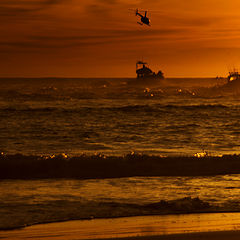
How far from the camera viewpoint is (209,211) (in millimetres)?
11078

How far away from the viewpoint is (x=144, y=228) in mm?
9812

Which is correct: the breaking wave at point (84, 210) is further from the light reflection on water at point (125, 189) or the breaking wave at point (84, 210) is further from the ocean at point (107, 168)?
the light reflection on water at point (125, 189)

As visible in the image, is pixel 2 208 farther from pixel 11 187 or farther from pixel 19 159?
pixel 19 159

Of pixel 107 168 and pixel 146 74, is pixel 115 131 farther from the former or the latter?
pixel 146 74

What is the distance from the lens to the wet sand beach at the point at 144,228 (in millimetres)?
9195

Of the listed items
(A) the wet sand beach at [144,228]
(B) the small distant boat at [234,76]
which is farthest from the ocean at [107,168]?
(B) the small distant boat at [234,76]

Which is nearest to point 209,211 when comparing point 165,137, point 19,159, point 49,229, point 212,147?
point 49,229

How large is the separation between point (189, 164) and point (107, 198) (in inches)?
270

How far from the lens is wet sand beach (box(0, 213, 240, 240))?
362 inches

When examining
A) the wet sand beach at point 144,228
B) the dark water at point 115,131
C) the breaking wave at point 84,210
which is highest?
the dark water at point 115,131

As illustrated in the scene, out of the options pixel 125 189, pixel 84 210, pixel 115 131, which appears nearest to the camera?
pixel 84 210

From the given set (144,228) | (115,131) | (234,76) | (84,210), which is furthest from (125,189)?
(234,76)

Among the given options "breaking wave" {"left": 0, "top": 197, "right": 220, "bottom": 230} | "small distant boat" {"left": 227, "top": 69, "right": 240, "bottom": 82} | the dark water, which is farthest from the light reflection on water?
"small distant boat" {"left": 227, "top": 69, "right": 240, "bottom": 82}

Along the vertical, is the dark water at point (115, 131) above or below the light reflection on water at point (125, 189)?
above
